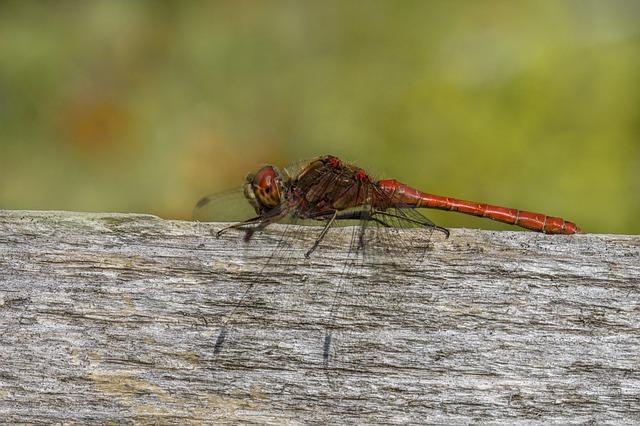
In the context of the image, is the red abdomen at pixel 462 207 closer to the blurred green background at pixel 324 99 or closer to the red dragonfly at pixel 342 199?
the red dragonfly at pixel 342 199

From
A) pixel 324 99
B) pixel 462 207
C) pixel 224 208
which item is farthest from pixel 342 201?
pixel 324 99

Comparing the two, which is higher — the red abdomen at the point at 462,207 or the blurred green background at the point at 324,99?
the blurred green background at the point at 324,99

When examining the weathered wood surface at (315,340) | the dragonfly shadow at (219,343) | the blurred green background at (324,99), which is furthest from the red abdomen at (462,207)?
the dragonfly shadow at (219,343)

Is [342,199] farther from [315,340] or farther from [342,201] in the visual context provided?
[315,340]

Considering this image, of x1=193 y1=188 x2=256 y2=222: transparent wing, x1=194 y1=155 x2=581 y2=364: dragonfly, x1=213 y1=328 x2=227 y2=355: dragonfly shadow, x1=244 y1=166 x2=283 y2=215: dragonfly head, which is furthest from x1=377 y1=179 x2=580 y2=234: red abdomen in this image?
x1=213 y1=328 x2=227 y2=355: dragonfly shadow

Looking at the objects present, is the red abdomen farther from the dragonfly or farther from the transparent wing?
the transparent wing
